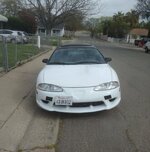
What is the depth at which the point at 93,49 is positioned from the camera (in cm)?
830

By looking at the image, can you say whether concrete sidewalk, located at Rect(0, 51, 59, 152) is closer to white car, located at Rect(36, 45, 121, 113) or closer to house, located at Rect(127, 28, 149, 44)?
white car, located at Rect(36, 45, 121, 113)

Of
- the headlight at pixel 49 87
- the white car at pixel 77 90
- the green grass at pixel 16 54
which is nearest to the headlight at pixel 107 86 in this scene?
the white car at pixel 77 90

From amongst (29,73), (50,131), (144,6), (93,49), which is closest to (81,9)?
(144,6)

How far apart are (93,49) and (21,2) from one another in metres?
40.2

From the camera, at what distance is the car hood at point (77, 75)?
6.07 metres

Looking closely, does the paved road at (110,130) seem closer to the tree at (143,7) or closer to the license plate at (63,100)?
the license plate at (63,100)

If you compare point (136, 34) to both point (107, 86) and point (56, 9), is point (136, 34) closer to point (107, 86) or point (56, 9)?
point (56, 9)

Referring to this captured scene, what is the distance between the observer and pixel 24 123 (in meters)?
5.82

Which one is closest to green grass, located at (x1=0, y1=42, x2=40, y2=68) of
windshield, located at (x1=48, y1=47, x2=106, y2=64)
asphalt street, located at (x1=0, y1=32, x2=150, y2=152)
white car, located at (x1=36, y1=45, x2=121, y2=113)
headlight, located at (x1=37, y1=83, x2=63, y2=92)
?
windshield, located at (x1=48, y1=47, x2=106, y2=64)

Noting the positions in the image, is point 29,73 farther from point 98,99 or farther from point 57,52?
point 98,99

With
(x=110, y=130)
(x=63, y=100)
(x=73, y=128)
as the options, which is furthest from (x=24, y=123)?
(x=110, y=130)

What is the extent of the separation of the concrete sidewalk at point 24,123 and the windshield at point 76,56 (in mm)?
1203

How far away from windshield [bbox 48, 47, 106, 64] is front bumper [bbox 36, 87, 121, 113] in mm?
1707

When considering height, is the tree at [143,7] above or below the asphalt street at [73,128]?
above
